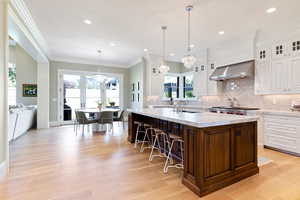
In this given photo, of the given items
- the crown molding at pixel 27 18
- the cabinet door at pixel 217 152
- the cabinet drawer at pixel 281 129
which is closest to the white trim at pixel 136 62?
the crown molding at pixel 27 18

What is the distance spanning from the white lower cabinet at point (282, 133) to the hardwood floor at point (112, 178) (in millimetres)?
248

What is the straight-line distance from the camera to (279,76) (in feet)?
12.9

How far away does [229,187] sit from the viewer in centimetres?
228

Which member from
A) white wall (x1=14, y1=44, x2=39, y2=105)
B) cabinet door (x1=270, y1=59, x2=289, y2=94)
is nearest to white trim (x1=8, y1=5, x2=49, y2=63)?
white wall (x1=14, y1=44, x2=39, y2=105)

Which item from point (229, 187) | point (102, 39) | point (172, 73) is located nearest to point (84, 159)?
point (229, 187)

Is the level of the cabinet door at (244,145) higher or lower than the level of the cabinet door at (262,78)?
lower

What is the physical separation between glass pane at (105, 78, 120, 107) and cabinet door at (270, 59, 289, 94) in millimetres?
6589

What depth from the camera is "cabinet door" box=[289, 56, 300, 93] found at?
3592mm

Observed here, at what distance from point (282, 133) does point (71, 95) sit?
7.84 m

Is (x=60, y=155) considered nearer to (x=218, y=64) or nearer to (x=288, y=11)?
(x=218, y=64)

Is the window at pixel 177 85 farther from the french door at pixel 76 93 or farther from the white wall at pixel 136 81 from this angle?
the french door at pixel 76 93

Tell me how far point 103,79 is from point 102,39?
335cm

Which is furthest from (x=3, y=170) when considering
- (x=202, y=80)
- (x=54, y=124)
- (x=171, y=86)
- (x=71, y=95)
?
(x=171, y=86)

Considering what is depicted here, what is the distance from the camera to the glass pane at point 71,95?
740 centimetres
